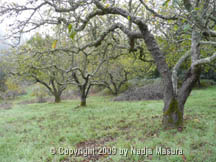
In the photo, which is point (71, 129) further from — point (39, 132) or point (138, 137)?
point (138, 137)

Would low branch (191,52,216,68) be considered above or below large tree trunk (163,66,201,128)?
above

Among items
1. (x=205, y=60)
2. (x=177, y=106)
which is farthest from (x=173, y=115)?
(x=205, y=60)

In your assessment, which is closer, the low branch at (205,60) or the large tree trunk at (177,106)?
the low branch at (205,60)

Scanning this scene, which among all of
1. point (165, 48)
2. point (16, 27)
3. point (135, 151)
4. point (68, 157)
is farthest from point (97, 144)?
point (165, 48)

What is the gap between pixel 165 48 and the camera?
342 inches

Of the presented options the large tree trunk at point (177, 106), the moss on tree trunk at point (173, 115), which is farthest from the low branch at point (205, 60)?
the moss on tree trunk at point (173, 115)

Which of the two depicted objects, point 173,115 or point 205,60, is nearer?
point 205,60

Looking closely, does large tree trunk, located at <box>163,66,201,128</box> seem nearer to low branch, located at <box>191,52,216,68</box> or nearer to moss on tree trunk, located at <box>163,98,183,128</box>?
moss on tree trunk, located at <box>163,98,183,128</box>

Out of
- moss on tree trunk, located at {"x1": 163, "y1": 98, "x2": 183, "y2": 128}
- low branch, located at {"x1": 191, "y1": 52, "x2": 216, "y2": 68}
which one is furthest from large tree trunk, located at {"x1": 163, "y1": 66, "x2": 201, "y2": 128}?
low branch, located at {"x1": 191, "y1": 52, "x2": 216, "y2": 68}

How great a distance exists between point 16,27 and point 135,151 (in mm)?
5052

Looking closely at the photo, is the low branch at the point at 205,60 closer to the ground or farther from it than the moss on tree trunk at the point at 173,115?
farther from it

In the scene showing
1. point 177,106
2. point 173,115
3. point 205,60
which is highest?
point 205,60

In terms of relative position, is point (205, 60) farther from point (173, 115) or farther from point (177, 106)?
point (173, 115)

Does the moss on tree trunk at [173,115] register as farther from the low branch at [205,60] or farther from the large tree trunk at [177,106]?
the low branch at [205,60]
